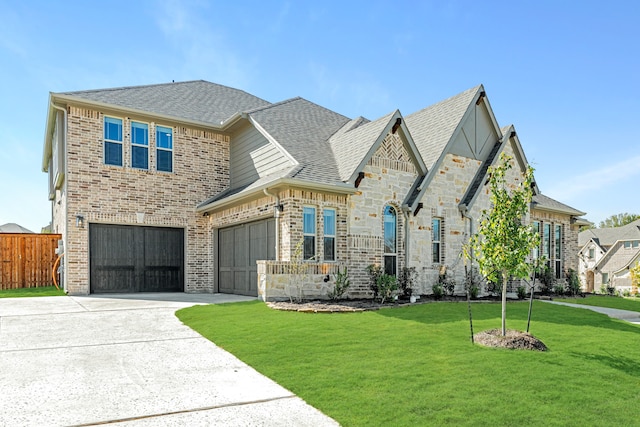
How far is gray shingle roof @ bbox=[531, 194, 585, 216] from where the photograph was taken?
19433 mm

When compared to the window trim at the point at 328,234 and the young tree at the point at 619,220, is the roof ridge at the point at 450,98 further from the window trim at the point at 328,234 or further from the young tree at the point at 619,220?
the young tree at the point at 619,220

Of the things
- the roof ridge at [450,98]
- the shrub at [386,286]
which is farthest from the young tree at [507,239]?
the roof ridge at [450,98]

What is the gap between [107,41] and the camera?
37.3 ft

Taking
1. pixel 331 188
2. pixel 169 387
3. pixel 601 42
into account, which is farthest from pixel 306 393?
pixel 601 42

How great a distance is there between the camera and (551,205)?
66.0ft

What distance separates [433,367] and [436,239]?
10.4m

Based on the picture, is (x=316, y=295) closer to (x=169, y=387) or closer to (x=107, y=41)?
(x=169, y=387)

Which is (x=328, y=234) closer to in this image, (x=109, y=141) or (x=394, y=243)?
(x=394, y=243)

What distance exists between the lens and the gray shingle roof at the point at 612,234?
2070 inches

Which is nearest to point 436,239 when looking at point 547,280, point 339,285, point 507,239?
point 339,285

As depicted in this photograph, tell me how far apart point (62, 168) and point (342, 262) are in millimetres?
10286

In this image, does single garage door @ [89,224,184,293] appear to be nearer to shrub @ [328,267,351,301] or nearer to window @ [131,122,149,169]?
window @ [131,122,149,169]

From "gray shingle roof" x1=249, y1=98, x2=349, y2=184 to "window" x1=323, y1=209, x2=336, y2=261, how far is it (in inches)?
41.9

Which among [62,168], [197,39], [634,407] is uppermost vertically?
[197,39]
